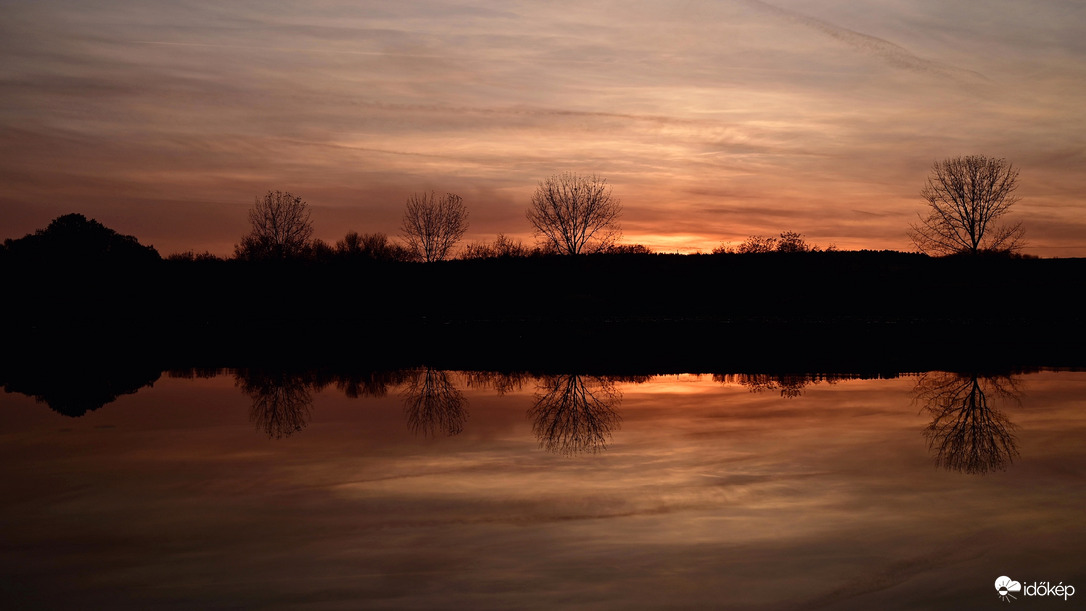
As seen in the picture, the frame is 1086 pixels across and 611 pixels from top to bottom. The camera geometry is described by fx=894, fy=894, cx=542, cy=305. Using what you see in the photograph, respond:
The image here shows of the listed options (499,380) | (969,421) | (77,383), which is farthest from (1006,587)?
(77,383)

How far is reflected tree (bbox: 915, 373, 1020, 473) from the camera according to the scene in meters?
11.2

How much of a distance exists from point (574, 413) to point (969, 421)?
20.5ft

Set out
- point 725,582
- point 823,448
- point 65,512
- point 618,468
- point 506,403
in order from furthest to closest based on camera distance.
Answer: point 506,403 → point 823,448 → point 618,468 → point 65,512 → point 725,582

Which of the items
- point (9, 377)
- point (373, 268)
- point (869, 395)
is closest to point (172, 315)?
point (373, 268)

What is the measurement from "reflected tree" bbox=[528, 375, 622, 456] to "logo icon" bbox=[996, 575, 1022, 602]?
5.82 m

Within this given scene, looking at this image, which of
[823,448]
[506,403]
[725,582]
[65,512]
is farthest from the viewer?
[506,403]

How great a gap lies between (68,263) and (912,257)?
5846 cm

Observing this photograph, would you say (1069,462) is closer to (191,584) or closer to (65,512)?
(191,584)

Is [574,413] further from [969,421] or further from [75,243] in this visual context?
[75,243]

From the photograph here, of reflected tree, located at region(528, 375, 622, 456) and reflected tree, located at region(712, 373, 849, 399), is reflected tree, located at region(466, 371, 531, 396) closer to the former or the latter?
reflected tree, located at region(528, 375, 622, 456)

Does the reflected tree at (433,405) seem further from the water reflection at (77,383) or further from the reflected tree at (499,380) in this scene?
the water reflection at (77,383)

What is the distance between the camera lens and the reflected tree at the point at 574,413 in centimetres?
1250

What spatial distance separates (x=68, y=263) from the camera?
209 feet

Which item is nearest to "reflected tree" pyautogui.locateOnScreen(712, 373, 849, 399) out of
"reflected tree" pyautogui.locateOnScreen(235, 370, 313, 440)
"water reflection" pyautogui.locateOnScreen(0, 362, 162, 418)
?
"reflected tree" pyautogui.locateOnScreen(235, 370, 313, 440)
